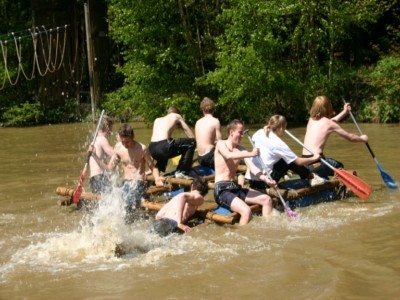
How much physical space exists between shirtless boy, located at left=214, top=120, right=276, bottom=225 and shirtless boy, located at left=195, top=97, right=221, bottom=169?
1.71 meters

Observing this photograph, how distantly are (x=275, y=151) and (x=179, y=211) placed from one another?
5.73ft

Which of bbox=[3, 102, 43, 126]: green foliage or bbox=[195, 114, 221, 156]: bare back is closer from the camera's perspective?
bbox=[195, 114, 221, 156]: bare back

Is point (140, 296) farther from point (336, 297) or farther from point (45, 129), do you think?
point (45, 129)

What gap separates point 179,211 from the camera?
23.7ft

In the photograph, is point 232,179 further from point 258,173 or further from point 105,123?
point 105,123

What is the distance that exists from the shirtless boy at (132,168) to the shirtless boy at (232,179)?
3.14 ft

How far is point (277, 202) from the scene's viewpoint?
8.17 metres

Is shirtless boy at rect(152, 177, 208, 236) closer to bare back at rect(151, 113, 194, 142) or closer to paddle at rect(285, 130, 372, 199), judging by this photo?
paddle at rect(285, 130, 372, 199)

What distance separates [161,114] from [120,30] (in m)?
3.19

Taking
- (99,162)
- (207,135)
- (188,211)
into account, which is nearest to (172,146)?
(207,135)

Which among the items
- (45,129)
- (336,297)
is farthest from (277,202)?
(45,129)

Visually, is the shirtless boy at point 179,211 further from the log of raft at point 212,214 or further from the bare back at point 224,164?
the bare back at point 224,164

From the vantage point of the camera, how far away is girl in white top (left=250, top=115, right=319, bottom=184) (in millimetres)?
8234

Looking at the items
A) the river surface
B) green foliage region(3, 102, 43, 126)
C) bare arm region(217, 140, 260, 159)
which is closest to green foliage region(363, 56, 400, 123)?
the river surface
